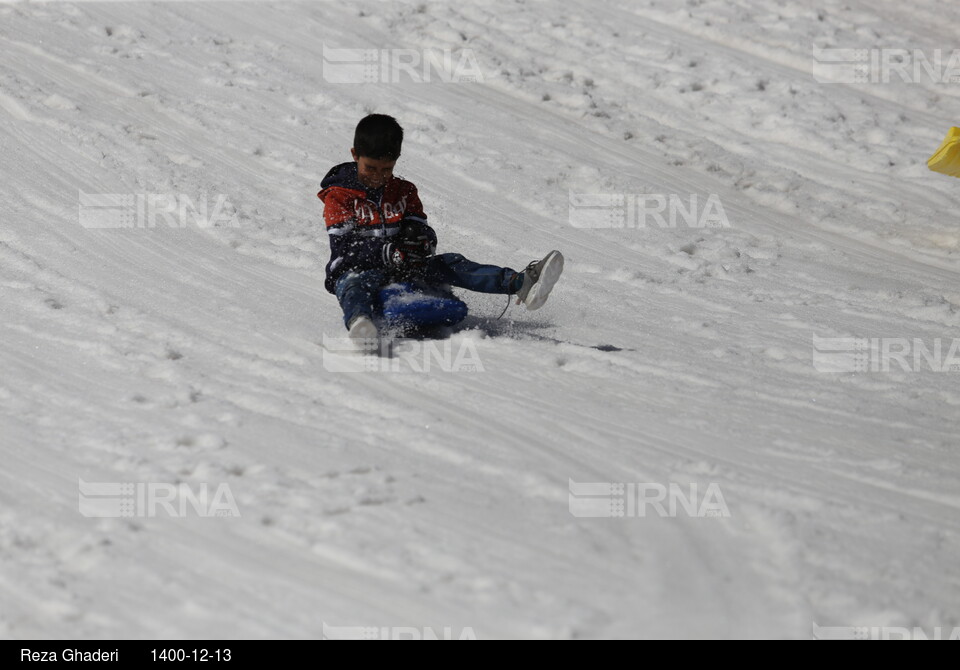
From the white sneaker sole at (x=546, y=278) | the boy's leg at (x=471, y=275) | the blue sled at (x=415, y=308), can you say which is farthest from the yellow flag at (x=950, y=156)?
the blue sled at (x=415, y=308)

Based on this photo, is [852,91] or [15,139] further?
[852,91]

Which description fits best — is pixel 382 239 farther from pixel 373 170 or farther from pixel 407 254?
pixel 373 170

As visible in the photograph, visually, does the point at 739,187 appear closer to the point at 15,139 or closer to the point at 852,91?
the point at 852,91

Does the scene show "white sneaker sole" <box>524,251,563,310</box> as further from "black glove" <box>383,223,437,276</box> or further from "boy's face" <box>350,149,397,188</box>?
"boy's face" <box>350,149,397,188</box>

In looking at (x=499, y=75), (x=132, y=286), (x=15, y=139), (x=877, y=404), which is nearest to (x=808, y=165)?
(x=499, y=75)

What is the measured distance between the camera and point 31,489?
3.24 meters

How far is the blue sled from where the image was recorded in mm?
4441

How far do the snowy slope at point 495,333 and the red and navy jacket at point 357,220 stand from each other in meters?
0.38

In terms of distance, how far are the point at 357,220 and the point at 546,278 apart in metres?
0.90

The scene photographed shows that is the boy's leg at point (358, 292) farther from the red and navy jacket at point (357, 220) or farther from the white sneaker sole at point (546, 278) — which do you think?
the white sneaker sole at point (546, 278)

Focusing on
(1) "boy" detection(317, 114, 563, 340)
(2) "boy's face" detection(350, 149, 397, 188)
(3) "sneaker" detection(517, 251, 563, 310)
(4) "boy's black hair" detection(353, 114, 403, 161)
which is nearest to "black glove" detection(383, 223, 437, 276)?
(1) "boy" detection(317, 114, 563, 340)

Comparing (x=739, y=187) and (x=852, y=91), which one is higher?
(x=852, y=91)

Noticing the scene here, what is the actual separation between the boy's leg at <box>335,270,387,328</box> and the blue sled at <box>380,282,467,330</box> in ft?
0.18

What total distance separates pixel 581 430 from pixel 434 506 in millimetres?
817
